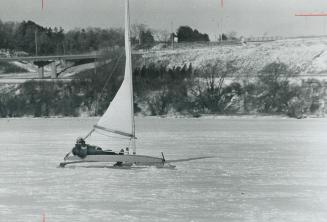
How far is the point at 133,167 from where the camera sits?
85.6 feet

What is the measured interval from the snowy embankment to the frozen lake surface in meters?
Result: 69.7

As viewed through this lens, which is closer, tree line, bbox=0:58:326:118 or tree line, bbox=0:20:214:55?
tree line, bbox=0:58:326:118

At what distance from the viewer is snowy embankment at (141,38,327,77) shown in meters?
103

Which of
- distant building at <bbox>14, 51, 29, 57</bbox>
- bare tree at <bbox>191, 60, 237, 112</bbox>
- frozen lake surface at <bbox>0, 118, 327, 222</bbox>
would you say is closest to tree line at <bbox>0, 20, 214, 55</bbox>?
distant building at <bbox>14, 51, 29, 57</bbox>

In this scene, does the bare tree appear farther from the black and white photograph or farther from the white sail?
the white sail

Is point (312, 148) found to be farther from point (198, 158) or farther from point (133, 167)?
point (133, 167)

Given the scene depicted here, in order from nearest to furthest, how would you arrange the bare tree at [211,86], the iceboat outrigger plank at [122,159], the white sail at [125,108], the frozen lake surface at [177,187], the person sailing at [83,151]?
the frozen lake surface at [177,187] < the iceboat outrigger plank at [122,159] < the person sailing at [83,151] < the white sail at [125,108] < the bare tree at [211,86]

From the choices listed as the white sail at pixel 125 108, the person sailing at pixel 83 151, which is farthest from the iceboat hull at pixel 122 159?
the white sail at pixel 125 108

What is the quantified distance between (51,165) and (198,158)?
20.2ft

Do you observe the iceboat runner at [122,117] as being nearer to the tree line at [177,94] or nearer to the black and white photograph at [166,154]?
the black and white photograph at [166,154]

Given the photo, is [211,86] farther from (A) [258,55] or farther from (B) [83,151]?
(B) [83,151]

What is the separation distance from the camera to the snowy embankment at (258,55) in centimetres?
10289

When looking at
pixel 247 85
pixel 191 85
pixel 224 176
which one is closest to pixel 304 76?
pixel 247 85

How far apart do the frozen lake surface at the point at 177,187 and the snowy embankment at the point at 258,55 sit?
69.7 m
